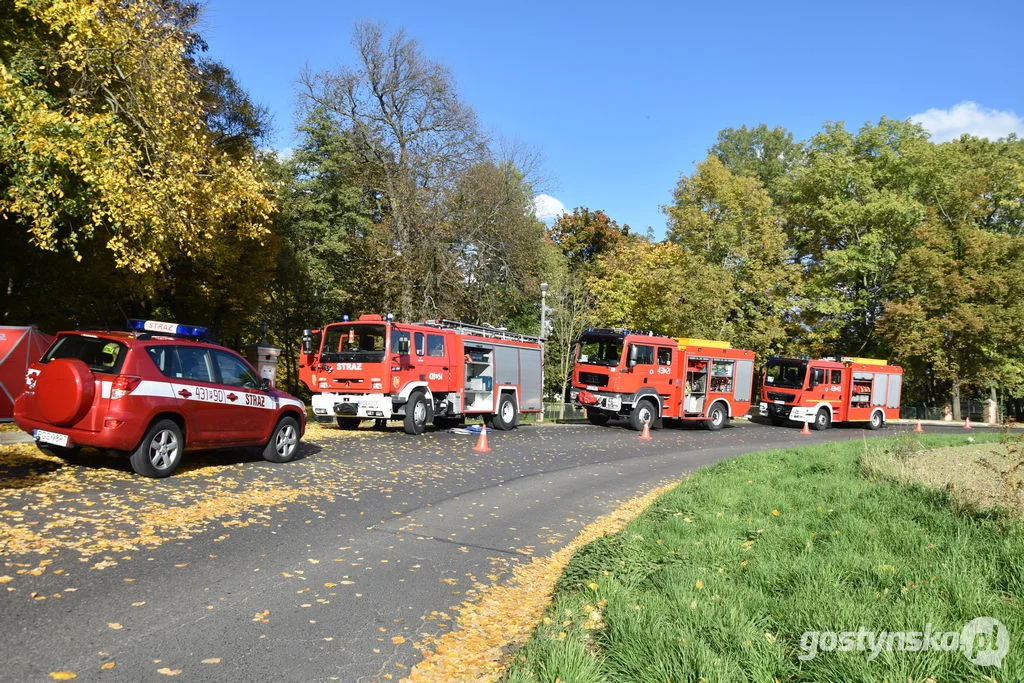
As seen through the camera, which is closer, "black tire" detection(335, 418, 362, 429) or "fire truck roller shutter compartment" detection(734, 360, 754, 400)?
"black tire" detection(335, 418, 362, 429)

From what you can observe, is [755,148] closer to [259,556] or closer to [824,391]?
[824,391]

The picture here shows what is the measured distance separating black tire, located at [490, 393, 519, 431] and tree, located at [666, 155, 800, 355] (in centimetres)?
1739

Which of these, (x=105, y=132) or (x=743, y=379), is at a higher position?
(x=105, y=132)

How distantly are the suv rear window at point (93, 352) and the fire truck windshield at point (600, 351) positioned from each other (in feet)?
50.7

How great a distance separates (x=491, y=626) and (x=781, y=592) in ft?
6.68

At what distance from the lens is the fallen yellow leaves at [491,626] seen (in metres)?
4.32

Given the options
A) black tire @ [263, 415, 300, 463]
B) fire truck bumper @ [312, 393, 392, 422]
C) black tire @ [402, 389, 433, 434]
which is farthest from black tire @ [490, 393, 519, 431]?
black tire @ [263, 415, 300, 463]

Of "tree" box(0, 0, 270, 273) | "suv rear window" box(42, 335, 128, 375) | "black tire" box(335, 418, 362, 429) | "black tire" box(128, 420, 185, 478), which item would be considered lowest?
"black tire" box(335, 418, 362, 429)

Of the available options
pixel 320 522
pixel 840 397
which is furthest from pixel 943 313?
pixel 320 522

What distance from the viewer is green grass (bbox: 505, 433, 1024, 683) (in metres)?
3.79

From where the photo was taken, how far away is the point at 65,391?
28.5ft

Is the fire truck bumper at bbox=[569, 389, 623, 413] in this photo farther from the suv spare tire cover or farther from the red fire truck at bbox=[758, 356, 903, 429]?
the suv spare tire cover

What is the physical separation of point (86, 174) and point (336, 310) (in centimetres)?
2670

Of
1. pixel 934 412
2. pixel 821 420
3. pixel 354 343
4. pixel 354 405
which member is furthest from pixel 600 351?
pixel 934 412
